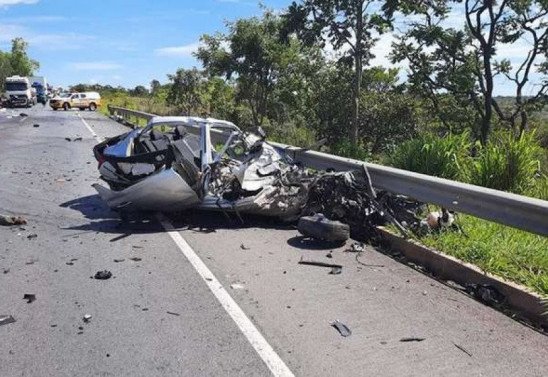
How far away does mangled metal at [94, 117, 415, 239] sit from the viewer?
765cm

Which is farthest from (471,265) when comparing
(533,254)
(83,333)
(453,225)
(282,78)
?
(282,78)

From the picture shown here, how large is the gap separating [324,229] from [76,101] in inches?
2442

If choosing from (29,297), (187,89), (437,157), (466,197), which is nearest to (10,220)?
(29,297)

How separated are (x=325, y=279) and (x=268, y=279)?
56 centimetres

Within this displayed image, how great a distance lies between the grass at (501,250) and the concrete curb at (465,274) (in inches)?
4.1

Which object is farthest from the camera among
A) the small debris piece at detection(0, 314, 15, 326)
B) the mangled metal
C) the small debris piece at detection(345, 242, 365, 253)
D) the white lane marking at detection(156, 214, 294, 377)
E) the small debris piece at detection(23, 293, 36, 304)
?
the mangled metal

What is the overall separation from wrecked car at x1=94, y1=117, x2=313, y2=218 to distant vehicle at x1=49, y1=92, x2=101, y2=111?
56605 millimetres

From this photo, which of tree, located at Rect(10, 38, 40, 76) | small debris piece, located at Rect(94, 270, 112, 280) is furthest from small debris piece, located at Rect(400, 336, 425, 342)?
tree, located at Rect(10, 38, 40, 76)

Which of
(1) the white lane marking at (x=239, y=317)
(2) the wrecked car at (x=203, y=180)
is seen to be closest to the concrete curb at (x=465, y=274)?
(2) the wrecked car at (x=203, y=180)

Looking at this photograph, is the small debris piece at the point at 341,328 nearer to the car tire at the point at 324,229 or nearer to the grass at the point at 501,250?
the grass at the point at 501,250

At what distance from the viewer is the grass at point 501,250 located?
526 centimetres

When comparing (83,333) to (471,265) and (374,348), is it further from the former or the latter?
(471,265)

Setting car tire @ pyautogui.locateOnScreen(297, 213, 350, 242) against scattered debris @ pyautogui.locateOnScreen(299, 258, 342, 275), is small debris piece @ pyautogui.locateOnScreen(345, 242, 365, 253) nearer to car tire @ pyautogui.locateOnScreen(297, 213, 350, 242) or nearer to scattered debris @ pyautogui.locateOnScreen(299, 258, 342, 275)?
car tire @ pyautogui.locateOnScreen(297, 213, 350, 242)

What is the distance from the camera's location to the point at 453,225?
678cm
